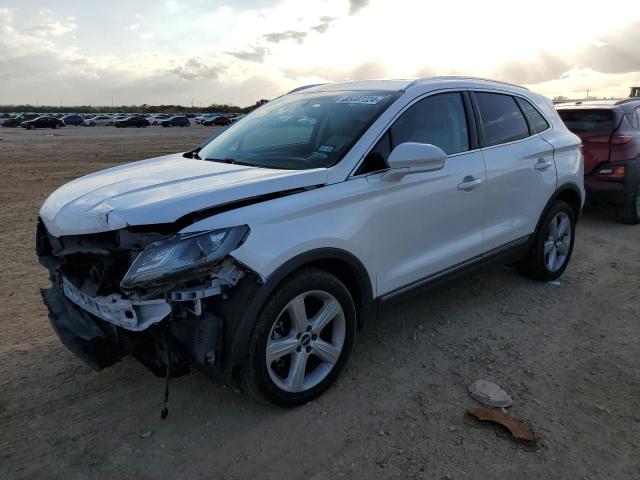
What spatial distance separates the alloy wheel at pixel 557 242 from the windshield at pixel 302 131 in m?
2.43

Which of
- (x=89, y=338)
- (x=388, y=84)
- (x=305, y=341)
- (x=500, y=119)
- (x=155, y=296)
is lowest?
(x=305, y=341)

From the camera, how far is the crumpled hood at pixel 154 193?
2588mm

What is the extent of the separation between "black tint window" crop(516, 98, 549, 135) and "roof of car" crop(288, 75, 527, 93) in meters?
0.23

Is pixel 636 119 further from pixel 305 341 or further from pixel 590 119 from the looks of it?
pixel 305 341

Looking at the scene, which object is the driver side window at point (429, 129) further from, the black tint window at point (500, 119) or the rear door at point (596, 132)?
the rear door at point (596, 132)

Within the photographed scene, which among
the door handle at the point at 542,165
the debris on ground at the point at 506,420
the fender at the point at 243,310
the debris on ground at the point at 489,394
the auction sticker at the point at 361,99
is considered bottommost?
the debris on ground at the point at 506,420

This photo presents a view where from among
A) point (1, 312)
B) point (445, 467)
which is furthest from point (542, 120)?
point (1, 312)

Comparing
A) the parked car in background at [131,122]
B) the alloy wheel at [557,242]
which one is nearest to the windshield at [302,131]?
the alloy wheel at [557,242]

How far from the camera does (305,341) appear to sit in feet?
9.89

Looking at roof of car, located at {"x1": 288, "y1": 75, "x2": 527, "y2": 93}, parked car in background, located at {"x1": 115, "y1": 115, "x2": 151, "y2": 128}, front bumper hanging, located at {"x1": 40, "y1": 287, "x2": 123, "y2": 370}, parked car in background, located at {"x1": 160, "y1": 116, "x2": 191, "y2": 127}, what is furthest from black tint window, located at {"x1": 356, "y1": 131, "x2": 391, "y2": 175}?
parked car in background, located at {"x1": 115, "y1": 115, "x2": 151, "y2": 128}

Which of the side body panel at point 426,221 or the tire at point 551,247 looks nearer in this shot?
the side body panel at point 426,221

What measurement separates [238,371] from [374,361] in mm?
1182

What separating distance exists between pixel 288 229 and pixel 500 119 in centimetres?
250

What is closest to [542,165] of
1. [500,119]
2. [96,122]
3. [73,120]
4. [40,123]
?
[500,119]
